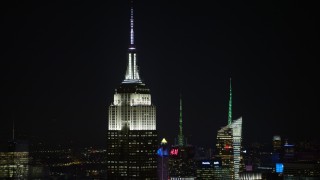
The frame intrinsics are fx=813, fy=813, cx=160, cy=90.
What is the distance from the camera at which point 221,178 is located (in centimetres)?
5997

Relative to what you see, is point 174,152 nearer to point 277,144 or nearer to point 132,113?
point 277,144

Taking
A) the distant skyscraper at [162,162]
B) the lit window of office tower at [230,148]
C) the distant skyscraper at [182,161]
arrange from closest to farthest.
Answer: the distant skyscraper at [162,162] < the distant skyscraper at [182,161] < the lit window of office tower at [230,148]

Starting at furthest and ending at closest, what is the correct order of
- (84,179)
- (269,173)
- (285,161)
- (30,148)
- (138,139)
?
(285,161) < (269,173) < (84,179) < (30,148) < (138,139)

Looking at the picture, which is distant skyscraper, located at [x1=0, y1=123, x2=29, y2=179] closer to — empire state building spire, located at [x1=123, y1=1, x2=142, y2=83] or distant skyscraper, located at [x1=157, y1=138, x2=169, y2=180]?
distant skyscraper, located at [x1=157, y1=138, x2=169, y2=180]

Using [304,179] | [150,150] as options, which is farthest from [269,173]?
[150,150]

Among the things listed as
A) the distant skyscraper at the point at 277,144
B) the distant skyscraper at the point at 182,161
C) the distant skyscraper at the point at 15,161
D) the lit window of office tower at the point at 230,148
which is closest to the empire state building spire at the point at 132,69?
the distant skyscraper at the point at 15,161

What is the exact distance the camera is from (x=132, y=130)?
3772 centimetres

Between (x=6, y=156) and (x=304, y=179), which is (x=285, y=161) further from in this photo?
(x=6, y=156)

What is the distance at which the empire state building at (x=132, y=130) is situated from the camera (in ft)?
124

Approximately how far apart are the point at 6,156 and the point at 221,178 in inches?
631

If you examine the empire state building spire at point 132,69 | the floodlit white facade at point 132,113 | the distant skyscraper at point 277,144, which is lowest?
the distant skyscraper at point 277,144

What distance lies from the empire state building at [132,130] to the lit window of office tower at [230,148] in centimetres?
2303

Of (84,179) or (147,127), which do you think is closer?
(147,127)

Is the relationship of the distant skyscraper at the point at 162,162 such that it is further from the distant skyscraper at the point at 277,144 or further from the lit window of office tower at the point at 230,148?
the distant skyscraper at the point at 277,144
